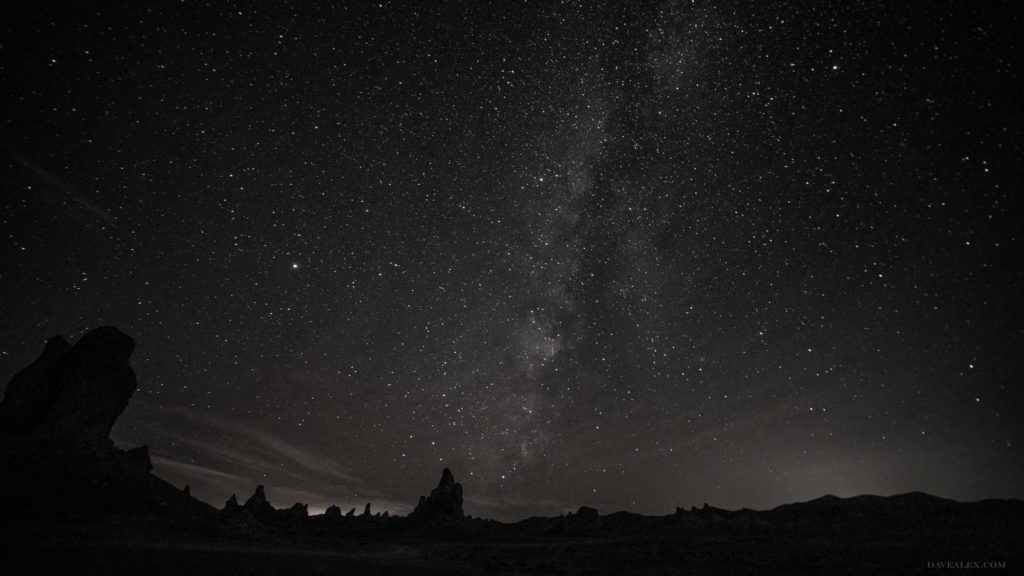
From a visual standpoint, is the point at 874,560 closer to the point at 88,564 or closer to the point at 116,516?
the point at 88,564

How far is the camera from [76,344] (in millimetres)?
44375

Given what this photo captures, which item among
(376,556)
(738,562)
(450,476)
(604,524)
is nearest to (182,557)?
(376,556)

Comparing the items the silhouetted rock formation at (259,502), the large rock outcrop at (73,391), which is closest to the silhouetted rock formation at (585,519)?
the silhouetted rock formation at (259,502)

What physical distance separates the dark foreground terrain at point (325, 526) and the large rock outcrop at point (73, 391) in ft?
0.42

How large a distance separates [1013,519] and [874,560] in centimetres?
2920

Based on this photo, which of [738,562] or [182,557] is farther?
[738,562]

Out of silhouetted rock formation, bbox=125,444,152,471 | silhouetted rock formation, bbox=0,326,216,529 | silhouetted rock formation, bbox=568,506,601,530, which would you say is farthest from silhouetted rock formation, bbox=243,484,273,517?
silhouetted rock formation, bbox=568,506,601,530

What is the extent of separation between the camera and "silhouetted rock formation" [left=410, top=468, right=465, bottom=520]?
2042 inches

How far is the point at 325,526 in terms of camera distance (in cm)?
4691

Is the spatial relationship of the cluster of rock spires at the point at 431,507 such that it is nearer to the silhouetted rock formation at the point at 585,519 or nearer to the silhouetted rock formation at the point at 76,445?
the silhouetted rock formation at the point at 76,445

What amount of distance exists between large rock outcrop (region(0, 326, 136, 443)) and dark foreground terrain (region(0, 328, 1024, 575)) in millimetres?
129

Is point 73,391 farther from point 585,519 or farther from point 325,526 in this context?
point 585,519

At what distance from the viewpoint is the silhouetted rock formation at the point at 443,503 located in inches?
2042

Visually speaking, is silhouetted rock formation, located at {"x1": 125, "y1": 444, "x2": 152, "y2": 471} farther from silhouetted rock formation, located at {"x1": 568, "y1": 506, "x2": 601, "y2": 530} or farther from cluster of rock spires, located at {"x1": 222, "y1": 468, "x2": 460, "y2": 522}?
silhouetted rock formation, located at {"x1": 568, "y1": 506, "x2": 601, "y2": 530}
